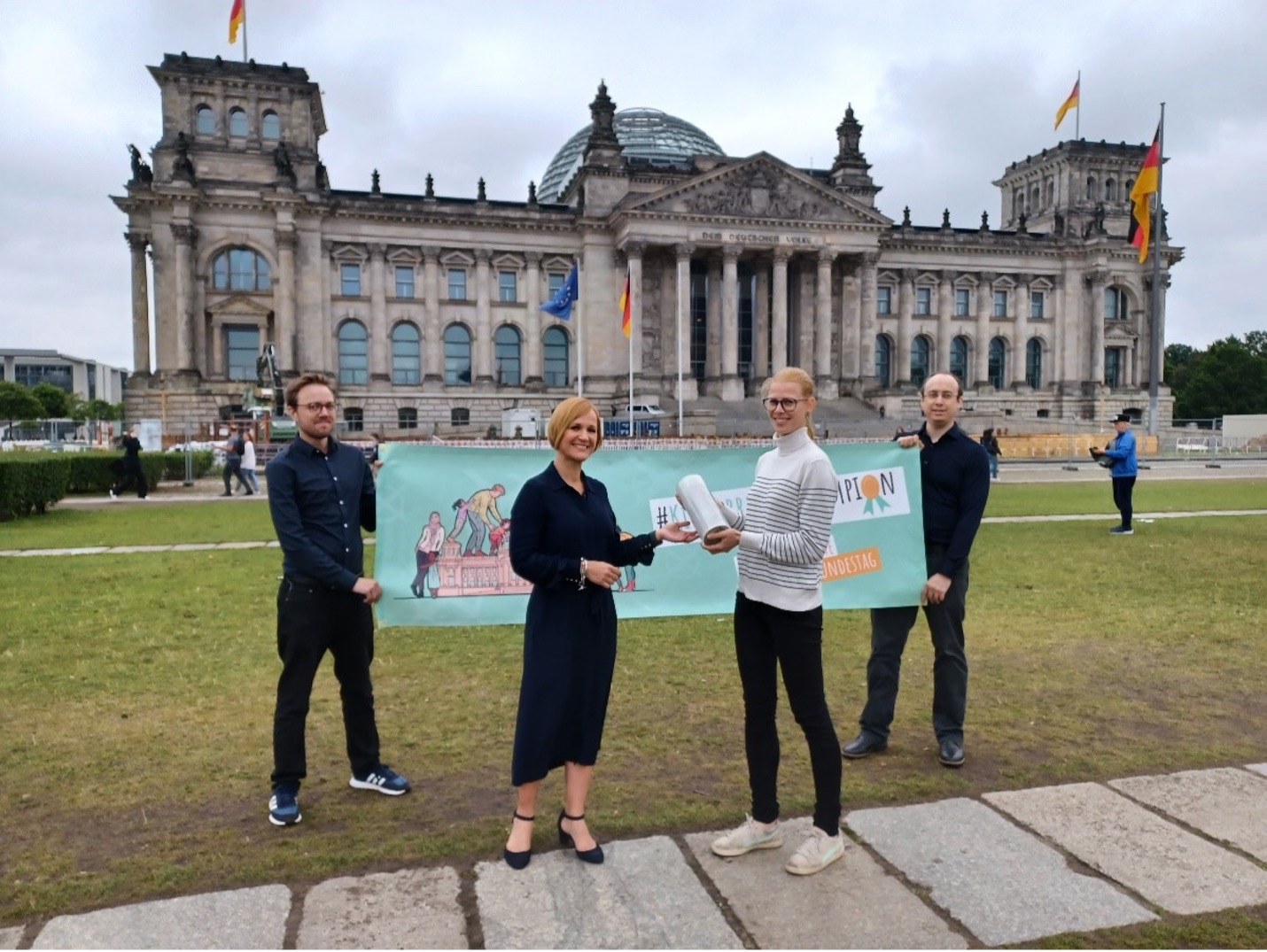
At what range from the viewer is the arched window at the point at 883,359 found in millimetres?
72125

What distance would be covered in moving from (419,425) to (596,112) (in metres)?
26.2

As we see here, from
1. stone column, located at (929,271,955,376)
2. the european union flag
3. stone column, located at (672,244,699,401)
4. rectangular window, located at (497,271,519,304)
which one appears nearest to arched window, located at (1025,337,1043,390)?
stone column, located at (929,271,955,376)

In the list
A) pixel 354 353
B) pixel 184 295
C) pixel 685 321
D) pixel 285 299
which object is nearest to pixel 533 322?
pixel 685 321

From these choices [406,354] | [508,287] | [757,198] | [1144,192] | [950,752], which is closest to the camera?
[950,752]

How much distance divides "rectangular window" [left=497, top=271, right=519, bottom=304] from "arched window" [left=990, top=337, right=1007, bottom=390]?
41485 millimetres

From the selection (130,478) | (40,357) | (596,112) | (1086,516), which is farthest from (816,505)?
(40,357)

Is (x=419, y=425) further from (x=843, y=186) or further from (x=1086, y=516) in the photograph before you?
(x=1086, y=516)

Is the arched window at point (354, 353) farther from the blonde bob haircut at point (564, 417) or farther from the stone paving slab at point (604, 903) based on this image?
the stone paving slab at point (604, 903)

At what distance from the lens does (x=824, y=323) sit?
64062mm

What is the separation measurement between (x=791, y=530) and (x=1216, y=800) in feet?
10.0

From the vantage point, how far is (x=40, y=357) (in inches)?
6462

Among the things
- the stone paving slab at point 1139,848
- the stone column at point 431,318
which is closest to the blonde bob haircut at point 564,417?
the stone paving slab at point 1139,848

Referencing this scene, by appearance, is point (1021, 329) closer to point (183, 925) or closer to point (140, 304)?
point (140, 304)

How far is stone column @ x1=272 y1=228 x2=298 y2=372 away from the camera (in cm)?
5691
